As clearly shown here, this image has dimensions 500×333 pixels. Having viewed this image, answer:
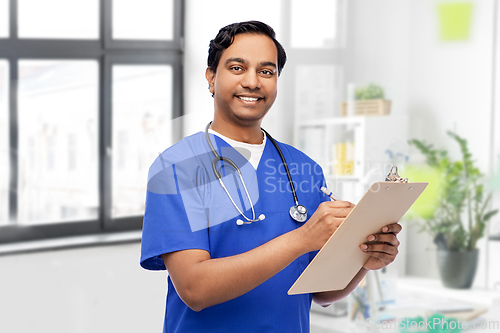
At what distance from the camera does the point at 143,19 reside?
304 cm

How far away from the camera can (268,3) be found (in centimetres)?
256

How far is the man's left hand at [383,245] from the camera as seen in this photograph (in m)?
0.91

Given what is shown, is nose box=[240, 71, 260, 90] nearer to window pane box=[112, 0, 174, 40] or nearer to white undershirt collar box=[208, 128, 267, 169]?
white undershirt collar box=[208, 128, 267, 169]

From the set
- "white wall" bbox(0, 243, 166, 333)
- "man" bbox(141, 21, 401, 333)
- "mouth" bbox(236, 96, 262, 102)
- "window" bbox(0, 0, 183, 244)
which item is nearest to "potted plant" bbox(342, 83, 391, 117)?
"window" bbox(0, 0, 183, 244)

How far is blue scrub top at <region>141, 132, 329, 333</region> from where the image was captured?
2.87 feet

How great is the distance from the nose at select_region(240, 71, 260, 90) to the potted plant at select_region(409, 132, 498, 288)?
1.56 metres

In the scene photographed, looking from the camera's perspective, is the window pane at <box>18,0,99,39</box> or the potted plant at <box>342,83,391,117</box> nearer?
the potted plant at <box>342,83,391,117</box>

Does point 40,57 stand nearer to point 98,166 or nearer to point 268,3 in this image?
point 98,166

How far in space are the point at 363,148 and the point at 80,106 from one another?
1590mm

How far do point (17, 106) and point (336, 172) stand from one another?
171 centimetres

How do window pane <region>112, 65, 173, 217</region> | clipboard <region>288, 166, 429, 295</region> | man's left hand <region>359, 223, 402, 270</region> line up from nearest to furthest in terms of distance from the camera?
clipboard <region>288, 166, 429, 295</region> < man's left hand <region>359, 223, 402, 270</region> < window pane <region>112, 65, 173, 217</region>

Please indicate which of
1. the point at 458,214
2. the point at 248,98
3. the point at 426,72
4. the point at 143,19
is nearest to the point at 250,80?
the point at 248,98

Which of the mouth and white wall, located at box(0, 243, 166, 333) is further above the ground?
the mouth

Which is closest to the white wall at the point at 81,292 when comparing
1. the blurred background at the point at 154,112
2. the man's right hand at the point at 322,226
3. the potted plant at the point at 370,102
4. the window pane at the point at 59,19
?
the blurred background at the point at 154,112
